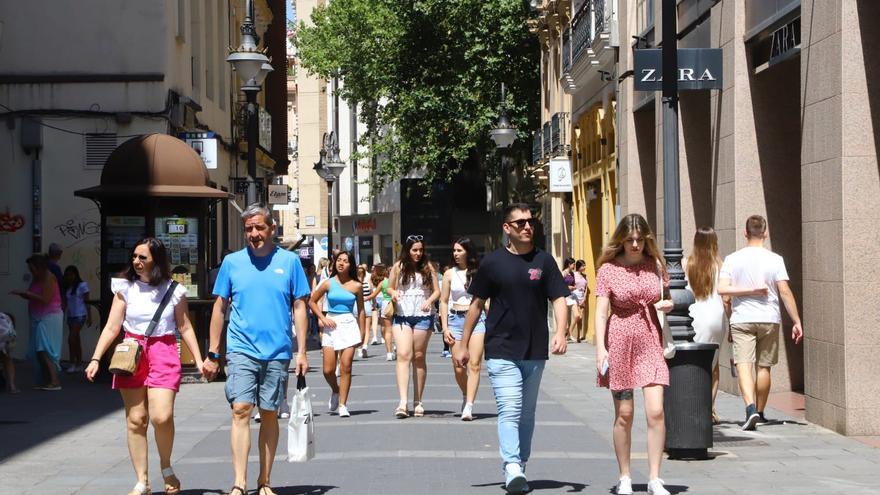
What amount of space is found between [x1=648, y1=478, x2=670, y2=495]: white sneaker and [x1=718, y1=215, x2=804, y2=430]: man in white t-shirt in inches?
157

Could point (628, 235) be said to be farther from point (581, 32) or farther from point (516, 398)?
point (581, 32)

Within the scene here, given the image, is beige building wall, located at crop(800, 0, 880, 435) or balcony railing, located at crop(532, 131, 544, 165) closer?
beige building wall, located at crop(800, 0, 880, 435)

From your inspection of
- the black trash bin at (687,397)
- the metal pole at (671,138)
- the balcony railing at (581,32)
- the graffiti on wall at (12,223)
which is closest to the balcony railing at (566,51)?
the balcony railing at (581,32)

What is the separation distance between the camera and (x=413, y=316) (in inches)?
608

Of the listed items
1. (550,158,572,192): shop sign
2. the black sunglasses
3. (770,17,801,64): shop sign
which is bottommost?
the black sunglasses

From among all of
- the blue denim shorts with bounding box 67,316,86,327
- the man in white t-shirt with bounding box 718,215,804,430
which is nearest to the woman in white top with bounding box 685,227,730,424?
the man in white t-shirt with bounding box 718,215,804,430

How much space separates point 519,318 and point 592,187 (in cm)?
2297

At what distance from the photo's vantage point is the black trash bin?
11.2 m

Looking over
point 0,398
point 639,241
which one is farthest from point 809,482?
point 0,398

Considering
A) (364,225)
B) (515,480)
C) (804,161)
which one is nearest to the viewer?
(515,480)

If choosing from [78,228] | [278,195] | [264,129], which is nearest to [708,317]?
[78,228]

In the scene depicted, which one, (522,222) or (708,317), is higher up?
(522,222)

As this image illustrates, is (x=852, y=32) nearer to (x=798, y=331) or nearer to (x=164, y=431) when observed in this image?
(x=798, y=331)

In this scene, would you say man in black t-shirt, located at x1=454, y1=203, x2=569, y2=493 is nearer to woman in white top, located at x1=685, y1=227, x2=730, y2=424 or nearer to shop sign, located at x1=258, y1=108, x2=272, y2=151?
woman in white top, located at x1=685, y1=227, x2=730, y2=424
